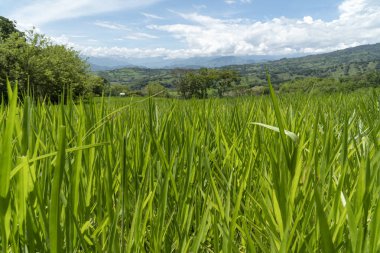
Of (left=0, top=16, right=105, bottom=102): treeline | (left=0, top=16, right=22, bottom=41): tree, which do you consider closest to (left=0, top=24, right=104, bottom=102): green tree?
(left=0, top=16, right=105, bottom=102): treeline

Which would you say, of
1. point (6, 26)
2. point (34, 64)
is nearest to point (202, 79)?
point (6, 26)

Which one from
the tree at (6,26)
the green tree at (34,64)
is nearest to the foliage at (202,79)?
the tree at (6,26)

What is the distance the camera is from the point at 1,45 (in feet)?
130

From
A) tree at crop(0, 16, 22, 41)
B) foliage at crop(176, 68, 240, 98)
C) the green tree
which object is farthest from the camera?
foliage at crop(176, 68, 240, 98)

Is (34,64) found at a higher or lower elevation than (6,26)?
lower

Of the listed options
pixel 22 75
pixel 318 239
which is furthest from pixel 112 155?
pixel 22 75

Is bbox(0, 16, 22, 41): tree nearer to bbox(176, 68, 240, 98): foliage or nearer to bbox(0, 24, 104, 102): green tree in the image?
bbox(0, 24, 104, 102): green tree

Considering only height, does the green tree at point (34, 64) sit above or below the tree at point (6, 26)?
below

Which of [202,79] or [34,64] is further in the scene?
[202,79]

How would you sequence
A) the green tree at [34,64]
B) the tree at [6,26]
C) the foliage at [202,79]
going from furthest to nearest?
the foliage at [202,79]
the tree at [6,26]
the green tree at [34,64]

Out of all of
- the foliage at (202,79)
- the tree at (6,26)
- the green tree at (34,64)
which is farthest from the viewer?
the foliage at (202,79)

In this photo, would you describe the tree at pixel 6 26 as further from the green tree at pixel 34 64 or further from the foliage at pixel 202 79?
the foliage at pixel 202 79

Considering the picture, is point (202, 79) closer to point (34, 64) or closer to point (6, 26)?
point (6, 26)

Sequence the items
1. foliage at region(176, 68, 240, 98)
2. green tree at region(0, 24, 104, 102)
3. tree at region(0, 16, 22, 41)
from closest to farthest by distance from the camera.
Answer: green tree at region(0, 24, 104, 102) < tree at region(0, 16, 22, 41) < foliage at region(176, 68, 240, 98)
